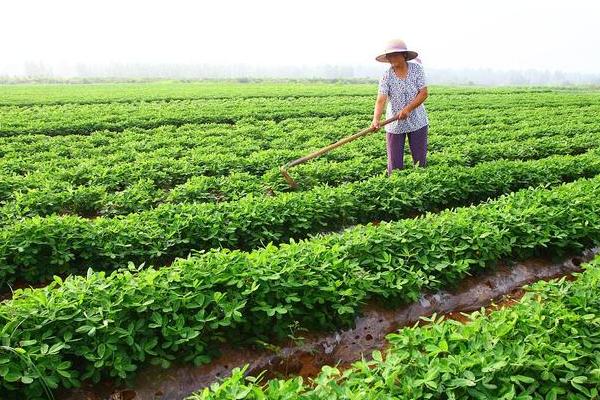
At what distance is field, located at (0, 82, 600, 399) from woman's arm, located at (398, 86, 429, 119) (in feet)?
2.62

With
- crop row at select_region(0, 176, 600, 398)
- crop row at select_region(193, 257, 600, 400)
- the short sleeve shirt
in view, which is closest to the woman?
the short sleeve shirt

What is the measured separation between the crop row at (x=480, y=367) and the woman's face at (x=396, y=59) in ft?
13.8

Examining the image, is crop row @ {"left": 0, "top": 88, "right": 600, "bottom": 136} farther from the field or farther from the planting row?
the planting row

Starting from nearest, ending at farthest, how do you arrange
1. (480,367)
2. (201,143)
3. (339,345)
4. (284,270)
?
(480,367) < (284,270) < (339,345) < (201,143)

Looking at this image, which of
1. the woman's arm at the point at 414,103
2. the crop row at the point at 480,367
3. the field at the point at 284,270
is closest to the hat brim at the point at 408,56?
the woman's arm at the point at 414,103

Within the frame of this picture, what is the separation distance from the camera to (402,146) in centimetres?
718

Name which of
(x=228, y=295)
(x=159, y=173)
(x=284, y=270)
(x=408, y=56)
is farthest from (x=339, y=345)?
(x=159, y=173)

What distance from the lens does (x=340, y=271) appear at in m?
3.83

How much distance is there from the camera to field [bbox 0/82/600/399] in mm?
2691

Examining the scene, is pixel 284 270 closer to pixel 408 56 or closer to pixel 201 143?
pixel 408 56

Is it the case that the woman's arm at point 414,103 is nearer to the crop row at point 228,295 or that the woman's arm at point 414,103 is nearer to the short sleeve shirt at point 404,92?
the short sleeve shirt at point 404,92

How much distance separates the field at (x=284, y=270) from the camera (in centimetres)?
269

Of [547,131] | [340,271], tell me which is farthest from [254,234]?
[547,131]

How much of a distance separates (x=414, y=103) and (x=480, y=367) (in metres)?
4.59
